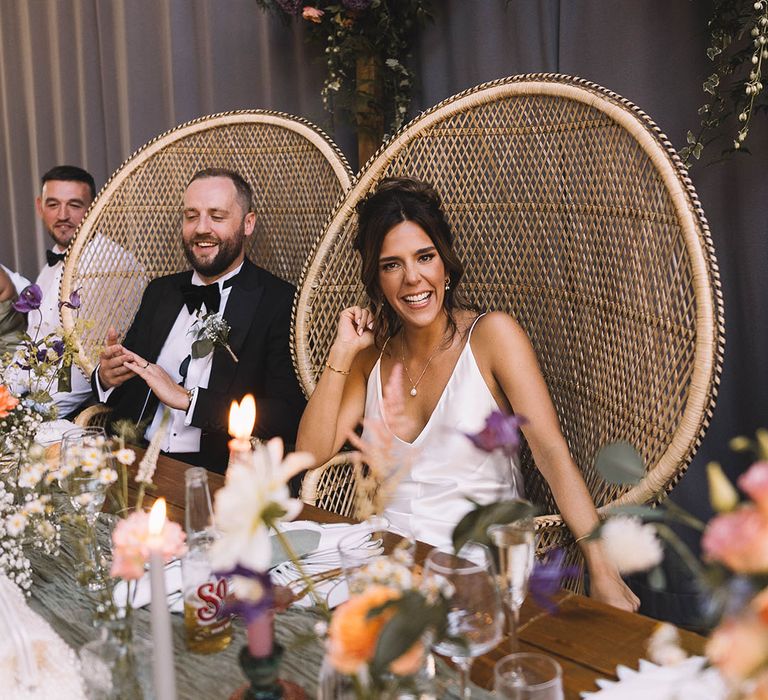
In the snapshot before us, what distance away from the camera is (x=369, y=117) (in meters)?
2.75

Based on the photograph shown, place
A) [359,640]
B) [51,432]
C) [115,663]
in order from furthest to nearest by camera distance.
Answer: [51,432] → [115,663] → [359,640]

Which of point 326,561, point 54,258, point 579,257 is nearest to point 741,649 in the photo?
point 326,561

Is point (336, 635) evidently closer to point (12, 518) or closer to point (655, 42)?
point (12, 518)

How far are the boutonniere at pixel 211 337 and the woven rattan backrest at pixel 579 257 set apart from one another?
1.26 feet

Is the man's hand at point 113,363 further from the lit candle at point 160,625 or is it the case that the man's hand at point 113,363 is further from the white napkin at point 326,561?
the lit candle at point 160,625

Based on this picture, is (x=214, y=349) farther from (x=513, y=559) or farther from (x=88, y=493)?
(x=513, y=559)

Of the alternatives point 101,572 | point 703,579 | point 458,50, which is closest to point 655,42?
point 458,50

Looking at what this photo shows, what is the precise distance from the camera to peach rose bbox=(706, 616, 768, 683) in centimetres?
39

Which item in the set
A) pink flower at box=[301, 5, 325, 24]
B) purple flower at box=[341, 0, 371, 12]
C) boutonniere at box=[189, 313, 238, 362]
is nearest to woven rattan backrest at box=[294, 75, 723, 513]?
boutonniere at box=[189, 313, 238, 362]

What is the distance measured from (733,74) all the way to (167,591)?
1.85 meters

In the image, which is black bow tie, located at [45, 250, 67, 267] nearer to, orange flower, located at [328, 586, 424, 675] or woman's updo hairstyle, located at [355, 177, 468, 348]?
woman's updo hairstyle, located at [355, 177, 468, 348]

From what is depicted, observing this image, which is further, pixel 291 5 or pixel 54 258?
pixel 54 258

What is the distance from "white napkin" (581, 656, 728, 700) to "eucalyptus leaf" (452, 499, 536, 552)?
0.26 m

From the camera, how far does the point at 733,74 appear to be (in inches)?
82.4
